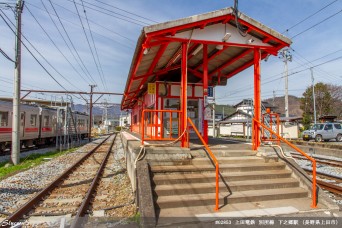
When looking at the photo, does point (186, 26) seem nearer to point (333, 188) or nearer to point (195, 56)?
point (195, 56)

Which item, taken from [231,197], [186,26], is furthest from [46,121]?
[231,197]

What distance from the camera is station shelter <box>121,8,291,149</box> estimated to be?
7.40 m

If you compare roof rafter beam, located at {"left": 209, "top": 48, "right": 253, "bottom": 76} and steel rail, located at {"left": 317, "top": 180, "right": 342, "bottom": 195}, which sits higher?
roof rafter beam, located at {"left": 209, "top": 48, "right": 253, "bottom": 76}

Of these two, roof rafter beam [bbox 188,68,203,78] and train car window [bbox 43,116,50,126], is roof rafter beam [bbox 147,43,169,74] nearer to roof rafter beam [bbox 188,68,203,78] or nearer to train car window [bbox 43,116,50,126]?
roof rafter beam [bbox 188,68,203,78]

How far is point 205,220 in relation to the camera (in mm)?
4895

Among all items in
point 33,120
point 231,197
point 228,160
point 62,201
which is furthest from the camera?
point 33,120

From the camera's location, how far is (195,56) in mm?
10914

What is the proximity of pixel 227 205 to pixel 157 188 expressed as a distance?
4.76 feet

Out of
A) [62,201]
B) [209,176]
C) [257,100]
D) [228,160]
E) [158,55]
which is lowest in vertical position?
[62,201]

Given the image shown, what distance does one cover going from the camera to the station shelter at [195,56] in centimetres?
740

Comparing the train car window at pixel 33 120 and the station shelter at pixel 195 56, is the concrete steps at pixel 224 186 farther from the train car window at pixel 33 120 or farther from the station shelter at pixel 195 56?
the train car window at pixel 33 120

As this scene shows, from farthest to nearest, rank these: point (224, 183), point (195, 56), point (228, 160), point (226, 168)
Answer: point (195, 56)
point (228, 160)
point (226, 168)
point (224, 183)

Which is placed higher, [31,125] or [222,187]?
[31,125]

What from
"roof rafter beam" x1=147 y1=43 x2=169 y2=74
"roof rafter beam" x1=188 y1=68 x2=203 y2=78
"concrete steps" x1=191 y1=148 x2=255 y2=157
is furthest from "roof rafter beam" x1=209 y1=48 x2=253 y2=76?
"concrete steps" x1=191 y1=148 x2=255 y2=157
